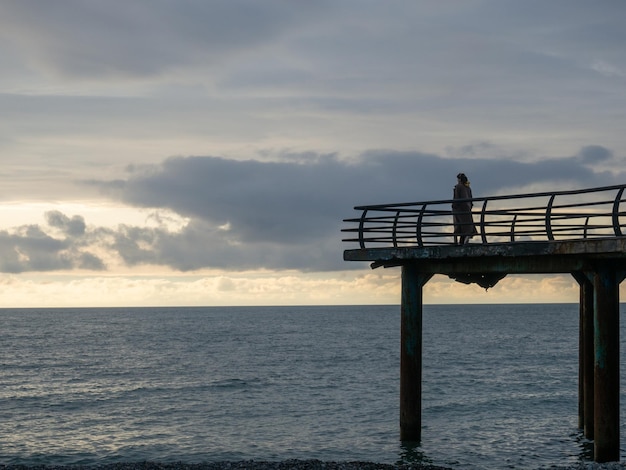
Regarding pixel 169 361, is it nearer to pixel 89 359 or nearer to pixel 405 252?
pixel 89 359

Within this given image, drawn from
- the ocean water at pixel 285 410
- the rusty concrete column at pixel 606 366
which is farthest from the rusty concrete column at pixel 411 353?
the rusty concrete column at pixel 606 366

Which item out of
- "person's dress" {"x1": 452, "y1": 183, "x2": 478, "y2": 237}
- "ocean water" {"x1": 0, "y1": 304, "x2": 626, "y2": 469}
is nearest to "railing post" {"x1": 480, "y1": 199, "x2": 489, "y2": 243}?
"person's dress" {"x1": 452, "y1": 183, "x2": 478, "y2": 237}

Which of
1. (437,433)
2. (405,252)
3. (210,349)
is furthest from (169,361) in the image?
(405,252)

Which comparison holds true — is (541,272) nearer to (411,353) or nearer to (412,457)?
(411,353)

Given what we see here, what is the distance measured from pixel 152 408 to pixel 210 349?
43444 millimetres

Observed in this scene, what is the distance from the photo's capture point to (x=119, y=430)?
28578 millimetres

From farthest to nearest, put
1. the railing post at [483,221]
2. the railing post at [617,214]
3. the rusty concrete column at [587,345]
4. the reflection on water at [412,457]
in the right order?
the reflection on water at [412,457], the rusty concrete column at [587,345], the railing post at [483,221], the railing post at [617,214]

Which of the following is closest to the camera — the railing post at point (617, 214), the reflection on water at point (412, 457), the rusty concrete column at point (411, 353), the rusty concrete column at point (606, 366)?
the railing post at point (617, 214)

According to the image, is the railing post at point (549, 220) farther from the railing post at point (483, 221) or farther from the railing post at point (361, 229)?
the railing post at point (361, 229)

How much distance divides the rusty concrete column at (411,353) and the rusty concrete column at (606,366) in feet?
14.3

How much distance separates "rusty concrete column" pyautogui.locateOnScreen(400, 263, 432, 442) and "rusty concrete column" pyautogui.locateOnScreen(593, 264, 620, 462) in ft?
14.3

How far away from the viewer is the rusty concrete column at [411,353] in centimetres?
1947

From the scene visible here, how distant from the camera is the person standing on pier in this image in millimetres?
19102

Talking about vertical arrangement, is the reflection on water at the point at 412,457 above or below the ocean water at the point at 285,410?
above
